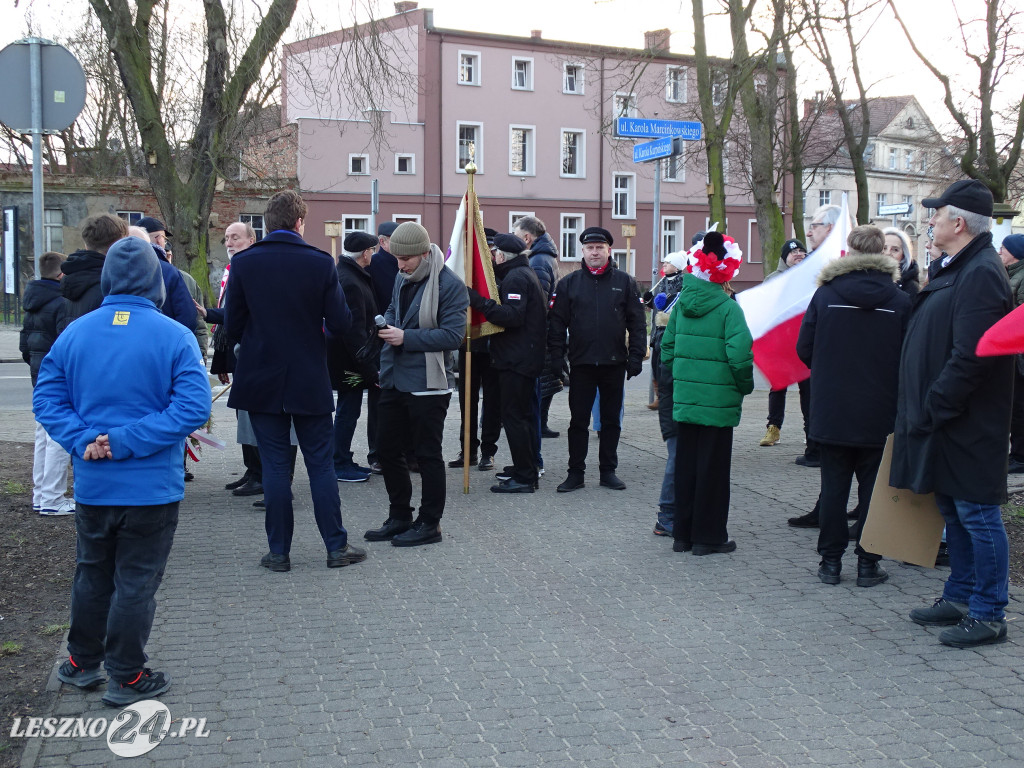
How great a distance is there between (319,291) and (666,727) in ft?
10.5

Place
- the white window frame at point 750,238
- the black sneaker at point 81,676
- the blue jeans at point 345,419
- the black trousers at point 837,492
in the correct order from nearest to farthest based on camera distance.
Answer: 1. the black sneaker at point 81,676
2. the black trousers at point 837,492
3. the blue jeans at point 345,419
4. the white window frame at point 750,238

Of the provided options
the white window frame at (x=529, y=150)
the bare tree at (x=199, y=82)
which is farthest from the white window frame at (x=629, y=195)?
the bare tree at (x=199, y=82)

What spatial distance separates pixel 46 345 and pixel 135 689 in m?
3.54

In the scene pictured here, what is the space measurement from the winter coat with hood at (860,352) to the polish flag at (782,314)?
42.5 inches

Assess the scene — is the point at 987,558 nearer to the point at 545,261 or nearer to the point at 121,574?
the point at 121,574

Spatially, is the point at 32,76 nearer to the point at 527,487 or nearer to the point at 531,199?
the point at 527,487

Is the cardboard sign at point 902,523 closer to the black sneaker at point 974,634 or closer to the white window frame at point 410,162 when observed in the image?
the black sneaker at point 974,634

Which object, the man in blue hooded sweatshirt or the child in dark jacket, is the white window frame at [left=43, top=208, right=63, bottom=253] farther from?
the man in blue hooded sweatshirt

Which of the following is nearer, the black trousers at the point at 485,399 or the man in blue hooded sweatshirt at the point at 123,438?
the man in blue hooded sweatshirt at the point at 123,438

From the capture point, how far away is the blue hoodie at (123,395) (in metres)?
4.02

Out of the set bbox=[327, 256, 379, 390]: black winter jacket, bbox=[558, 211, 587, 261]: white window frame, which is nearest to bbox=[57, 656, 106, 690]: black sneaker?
bbox=[327, 256, 379, 390]: black winter jacket

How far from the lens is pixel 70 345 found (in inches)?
160

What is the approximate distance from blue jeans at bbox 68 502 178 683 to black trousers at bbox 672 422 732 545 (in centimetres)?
332

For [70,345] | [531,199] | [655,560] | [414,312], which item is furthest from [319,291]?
[531,199]
